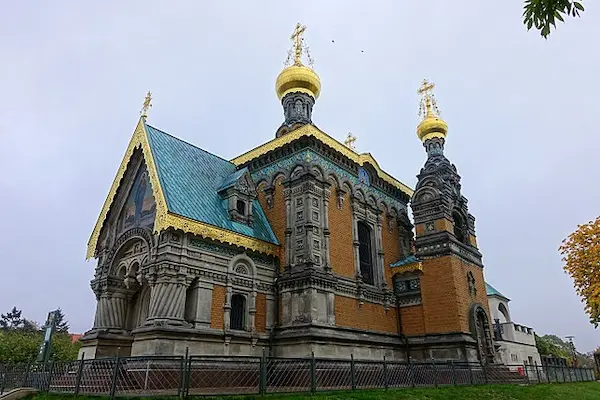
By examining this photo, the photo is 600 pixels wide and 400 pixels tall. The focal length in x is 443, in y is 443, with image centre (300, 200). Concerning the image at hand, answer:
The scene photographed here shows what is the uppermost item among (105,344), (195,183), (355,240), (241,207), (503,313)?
(195,183)

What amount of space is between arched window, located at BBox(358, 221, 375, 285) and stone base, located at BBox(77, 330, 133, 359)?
812 centimetres

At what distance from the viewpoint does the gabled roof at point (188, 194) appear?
12117 millimetres

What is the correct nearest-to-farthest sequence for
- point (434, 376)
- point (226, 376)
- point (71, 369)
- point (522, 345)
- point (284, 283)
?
point (71, 369), point (226, 376), point (434, 376), point (284, 283), point (522, 345)

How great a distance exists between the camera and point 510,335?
88.4 ft

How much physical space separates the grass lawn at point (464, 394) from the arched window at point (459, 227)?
6503 millimetres

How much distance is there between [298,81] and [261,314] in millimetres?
10610

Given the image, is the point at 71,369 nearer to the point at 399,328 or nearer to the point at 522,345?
the point at 399,328

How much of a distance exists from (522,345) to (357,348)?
1882cm

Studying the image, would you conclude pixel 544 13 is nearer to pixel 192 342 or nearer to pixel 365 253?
pixel 192 342

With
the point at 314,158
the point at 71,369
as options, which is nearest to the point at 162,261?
the point at 71,369

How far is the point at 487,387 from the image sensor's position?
12.1 meters

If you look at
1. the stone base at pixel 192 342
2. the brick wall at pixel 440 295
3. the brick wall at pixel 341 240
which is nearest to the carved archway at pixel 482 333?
the brick wall at pixel 440 295

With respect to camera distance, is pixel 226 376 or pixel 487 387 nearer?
pixel 226 376

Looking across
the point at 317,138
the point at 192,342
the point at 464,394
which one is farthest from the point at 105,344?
the point at 464,394
